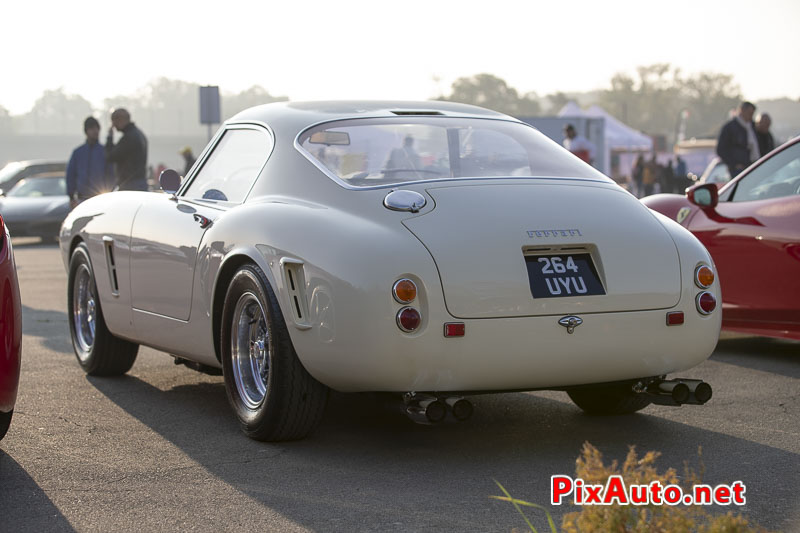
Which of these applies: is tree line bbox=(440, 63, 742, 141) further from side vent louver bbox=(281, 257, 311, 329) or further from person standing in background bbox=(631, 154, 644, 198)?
side vent louver bbox=(281, 257, 311, 329)

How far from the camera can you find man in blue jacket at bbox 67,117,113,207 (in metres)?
13.7

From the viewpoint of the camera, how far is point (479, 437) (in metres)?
5.33

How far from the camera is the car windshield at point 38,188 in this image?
78.6 feet

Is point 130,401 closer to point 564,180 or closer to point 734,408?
point 564,180

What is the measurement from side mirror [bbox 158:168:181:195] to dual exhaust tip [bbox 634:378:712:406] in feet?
9.25

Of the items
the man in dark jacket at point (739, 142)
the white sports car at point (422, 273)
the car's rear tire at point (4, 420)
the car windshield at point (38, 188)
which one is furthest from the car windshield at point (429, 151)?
the car windshield at point (38, 188)

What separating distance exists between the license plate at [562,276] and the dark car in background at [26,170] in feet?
71.6

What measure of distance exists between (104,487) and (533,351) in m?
1.70

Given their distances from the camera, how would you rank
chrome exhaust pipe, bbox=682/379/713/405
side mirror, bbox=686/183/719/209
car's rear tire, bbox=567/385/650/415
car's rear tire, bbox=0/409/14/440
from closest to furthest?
car's rear tire, bbox=0/409/14/440 → chrome exhaust pipe, bbox=682/379/713/405 → car's rear tire, bbox=567/385/650/415 → side mirror, bbox=686/183/719/209

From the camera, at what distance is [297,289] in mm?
4840

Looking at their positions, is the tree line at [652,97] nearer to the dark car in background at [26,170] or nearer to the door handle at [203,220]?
the dark car in background at [26,170]

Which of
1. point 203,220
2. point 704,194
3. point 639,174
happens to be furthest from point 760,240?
point 639,174

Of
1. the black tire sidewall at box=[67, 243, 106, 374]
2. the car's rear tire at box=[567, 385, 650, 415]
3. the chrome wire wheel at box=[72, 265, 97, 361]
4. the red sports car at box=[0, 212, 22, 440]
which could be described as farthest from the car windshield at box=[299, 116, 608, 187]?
the chrome wire wheel at box=[72, 265, 97, 361]

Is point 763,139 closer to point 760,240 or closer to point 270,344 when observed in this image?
point 760,240
